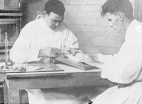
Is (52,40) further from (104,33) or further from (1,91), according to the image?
(1,91)

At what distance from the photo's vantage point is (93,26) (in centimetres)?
263

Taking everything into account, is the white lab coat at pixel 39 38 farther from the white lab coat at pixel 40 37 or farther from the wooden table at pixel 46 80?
the wooden table at pixel 46 80

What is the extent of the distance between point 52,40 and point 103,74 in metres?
1.02

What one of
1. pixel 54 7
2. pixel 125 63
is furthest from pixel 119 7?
pixel 54 7

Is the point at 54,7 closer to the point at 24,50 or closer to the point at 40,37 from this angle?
the point at 40,37

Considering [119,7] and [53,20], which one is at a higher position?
[119,7]

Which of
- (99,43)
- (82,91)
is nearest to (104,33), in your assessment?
(99,43)

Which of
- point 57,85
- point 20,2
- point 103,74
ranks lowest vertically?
point 57,85

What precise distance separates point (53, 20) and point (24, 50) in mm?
404

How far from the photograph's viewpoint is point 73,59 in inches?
75.2

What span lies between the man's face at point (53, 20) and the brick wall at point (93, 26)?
1.07 ft

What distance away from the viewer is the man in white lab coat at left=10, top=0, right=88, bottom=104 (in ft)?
6.46

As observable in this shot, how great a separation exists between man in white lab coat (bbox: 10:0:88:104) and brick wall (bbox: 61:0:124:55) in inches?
9.4

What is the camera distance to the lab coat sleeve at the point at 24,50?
207 centimetres
